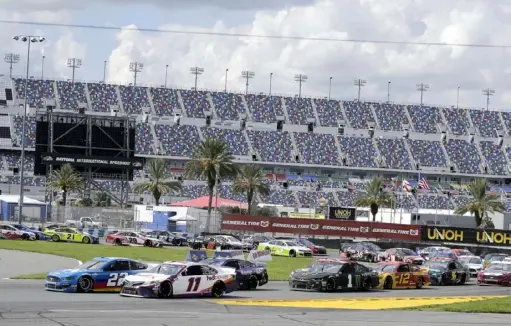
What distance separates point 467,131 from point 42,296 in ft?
372

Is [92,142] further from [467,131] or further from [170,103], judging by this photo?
[467,131]

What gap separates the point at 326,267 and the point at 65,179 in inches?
2402

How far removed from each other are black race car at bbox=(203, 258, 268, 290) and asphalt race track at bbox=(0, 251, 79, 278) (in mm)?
8509

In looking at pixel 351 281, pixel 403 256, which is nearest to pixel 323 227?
pixel 403 256

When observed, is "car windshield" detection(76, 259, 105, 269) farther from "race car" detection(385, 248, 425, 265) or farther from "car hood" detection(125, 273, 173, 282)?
"race car" detection(385, 248, 425, 265)

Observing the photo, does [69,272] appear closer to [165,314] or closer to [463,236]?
[165,314]

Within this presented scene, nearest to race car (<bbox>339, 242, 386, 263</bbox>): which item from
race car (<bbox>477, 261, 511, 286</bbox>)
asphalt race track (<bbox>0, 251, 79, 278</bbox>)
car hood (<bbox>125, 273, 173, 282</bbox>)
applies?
race car (<bbox>477, 261, 511, 286</bbox>)

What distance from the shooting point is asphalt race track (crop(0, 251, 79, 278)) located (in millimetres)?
40594

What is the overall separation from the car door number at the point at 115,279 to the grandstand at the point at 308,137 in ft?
265

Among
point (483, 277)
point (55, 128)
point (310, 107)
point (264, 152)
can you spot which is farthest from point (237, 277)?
point (310, 107)

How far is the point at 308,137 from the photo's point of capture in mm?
129375

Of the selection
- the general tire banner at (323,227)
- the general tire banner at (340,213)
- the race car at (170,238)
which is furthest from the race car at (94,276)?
the general tire banner at (340,213)

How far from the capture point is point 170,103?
130 metres

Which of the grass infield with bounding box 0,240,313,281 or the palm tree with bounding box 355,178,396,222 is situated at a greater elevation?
the palm tree with bounding box 355,178,396,222
